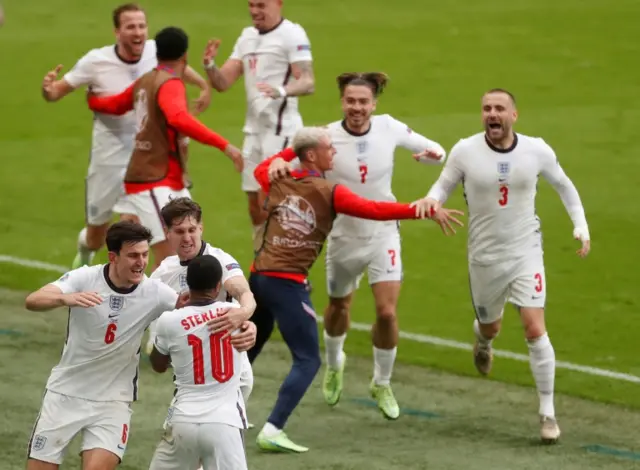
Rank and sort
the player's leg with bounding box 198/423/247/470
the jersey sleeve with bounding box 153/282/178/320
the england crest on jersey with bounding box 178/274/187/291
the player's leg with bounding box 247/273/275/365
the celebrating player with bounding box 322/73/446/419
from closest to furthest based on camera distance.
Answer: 1. the player's leg with bounding box 198/423/247/470
2. the jersey sleeve with bounding box 153/282/178/320
3. the england crest on jersey with bounding box 178/274/187/291
4. the player's leg with bounding box 247/273/275/365
5. the celebrating player with bounding box 322/73/446/419

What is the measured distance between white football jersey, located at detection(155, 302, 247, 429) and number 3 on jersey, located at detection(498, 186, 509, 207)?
3267 millimetres

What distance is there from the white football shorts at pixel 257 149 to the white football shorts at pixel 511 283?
328 centimetres

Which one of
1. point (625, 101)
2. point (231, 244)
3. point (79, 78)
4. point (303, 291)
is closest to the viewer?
point (303, 291)

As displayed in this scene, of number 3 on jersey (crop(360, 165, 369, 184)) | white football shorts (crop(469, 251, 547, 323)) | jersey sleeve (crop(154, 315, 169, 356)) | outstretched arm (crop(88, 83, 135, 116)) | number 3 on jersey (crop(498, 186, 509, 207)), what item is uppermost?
outstretched arm (crop(88, 83, 135, 116))

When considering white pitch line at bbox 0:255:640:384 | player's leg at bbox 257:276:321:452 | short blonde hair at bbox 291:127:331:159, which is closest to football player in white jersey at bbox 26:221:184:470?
player's leg at bbox 257:276:321:452

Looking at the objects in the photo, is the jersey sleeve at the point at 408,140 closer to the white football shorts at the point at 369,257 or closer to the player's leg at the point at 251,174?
the white football shorts at the point at 369,257

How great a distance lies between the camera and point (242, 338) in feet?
24.5

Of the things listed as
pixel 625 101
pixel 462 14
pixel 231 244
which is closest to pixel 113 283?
pixel 231 244

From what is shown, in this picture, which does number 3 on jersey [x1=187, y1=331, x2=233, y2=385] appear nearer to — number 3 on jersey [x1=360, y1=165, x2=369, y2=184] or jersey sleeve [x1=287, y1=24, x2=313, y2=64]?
number 3 on jersey [x1=360, y1=165, x2=369, y2=184]

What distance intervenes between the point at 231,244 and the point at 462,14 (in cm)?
1027

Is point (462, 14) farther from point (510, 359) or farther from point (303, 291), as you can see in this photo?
point (303, 291)

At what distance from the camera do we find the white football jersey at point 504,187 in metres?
10.2

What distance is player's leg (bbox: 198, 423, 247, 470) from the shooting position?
24.3ft

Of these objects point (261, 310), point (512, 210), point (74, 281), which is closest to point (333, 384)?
point (261, 310)
